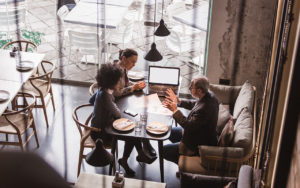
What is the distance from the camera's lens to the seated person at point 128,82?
4.53 m

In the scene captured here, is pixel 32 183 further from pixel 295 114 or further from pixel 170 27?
pixel 170 27

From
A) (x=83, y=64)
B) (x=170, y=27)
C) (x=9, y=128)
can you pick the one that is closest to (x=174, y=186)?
(x=9, y=128)

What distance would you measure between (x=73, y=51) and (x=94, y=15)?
43.9 inches

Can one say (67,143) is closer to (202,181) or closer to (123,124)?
(123,124)

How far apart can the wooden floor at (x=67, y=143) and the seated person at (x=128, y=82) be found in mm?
235

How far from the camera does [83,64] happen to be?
6984mm

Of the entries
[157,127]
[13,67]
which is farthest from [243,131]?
[13,67]

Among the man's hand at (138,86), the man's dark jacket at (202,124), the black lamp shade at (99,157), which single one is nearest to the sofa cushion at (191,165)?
the man's dark jacket at (202,124)

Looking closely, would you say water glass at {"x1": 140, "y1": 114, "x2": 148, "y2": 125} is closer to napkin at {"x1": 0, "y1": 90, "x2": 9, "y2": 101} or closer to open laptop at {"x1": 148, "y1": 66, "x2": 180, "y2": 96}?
open laptop at {"x1": 148, "y1": 66, "x2": 180, "y2": 96}

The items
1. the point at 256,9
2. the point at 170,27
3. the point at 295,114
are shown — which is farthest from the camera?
the point at 170,27

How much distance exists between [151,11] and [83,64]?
7.66 feet

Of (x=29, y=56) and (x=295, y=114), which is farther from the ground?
(x=295, y=114)

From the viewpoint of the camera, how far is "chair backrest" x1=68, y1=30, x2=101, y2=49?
Result: 622 cm

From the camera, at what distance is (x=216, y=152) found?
12.3ft
